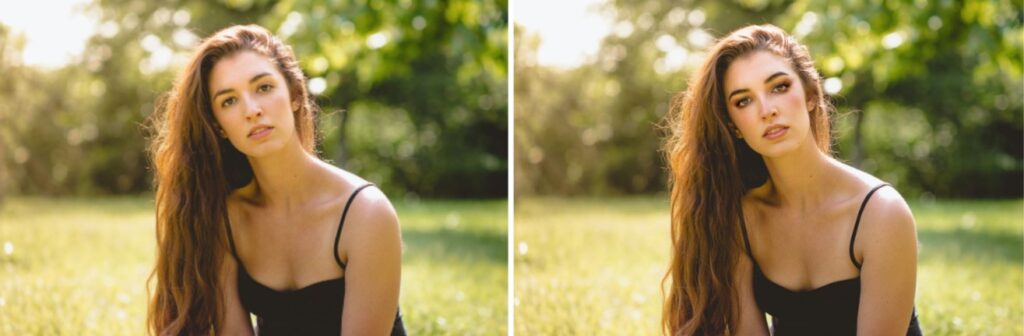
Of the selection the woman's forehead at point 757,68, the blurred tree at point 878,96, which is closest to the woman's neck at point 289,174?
the woman's forehead at point 757,68

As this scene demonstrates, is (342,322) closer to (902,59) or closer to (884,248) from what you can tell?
(884,248)

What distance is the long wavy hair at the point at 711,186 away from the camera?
2861mm

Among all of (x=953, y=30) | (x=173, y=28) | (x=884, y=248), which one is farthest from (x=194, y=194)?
(x=953, y=30)

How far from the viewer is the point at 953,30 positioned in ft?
20.2

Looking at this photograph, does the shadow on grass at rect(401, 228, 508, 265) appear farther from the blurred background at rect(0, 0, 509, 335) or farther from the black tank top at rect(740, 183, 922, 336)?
the black tank top at rect(740, 183, 922, 336)

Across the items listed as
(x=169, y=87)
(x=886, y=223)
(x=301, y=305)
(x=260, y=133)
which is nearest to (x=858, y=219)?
(x=886, y=223)

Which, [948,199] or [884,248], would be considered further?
[948,199]

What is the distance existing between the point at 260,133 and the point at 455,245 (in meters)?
3.31

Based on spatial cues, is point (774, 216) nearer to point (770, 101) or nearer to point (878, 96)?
point (770, 101)

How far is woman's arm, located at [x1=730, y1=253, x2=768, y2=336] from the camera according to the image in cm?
294

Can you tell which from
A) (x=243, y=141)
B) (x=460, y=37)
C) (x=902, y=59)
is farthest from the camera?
(x=902, y=59)

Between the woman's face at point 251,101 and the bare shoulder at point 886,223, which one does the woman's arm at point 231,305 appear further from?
the bare shoulder at point 886,223

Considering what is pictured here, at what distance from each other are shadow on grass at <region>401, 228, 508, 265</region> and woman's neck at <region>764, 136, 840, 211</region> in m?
3.02

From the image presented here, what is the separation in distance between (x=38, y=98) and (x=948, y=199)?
7120mm
